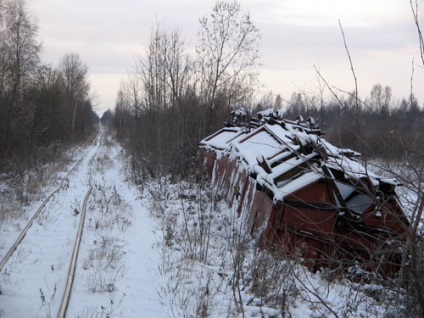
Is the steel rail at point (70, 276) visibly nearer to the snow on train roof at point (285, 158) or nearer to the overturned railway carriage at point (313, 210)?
the overturned railway carriage at point (313, 210)

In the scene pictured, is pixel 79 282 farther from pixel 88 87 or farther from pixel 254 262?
pixel 88 87

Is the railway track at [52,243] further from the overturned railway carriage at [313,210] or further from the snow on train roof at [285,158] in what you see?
the snow on train roof at [285,158]

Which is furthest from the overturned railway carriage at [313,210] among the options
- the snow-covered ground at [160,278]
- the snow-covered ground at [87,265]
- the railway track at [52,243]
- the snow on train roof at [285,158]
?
the railway track at [52,243]

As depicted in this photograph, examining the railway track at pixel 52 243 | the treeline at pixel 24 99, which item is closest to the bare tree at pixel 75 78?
the treeline at pixel 24 99

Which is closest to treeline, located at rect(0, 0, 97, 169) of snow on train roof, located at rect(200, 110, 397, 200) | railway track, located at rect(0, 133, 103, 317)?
railway track, located at rect(0, 133, 103, 317)

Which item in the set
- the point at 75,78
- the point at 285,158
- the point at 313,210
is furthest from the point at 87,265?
the point at 75,78

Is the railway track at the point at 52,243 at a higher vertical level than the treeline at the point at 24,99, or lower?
lower

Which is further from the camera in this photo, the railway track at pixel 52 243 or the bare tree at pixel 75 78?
the bare tree at pixel 75 78

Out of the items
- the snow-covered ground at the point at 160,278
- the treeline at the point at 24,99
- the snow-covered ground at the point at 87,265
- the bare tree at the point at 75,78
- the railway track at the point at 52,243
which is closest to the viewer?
the snow-covered ground at the point at 160,278

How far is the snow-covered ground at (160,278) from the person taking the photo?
505 cm

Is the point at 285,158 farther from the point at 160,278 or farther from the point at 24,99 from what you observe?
the point at 24,99

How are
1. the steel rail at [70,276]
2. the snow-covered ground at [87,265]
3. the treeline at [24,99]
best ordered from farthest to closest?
the treeline at [24,99]
the snow-covered ground at [87,265]
the steel rail at [70,276]

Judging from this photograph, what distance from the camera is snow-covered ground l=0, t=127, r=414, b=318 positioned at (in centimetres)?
505

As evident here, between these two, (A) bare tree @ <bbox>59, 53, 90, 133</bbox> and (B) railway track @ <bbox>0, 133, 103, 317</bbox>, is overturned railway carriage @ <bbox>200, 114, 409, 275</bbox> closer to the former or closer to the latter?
(B) railway track @ <bbox>0, 133, 103, 317</bbox>
